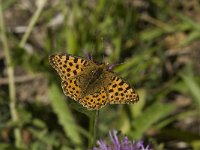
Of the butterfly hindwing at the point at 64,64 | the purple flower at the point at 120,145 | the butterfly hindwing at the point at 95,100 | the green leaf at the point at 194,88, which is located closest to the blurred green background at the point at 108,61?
the green leaf at the point at 194,88

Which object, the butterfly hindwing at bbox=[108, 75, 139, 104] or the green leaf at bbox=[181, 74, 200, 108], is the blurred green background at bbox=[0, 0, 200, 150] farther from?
the butterfly hindwing at bbox=[108, 75, 139, 104]

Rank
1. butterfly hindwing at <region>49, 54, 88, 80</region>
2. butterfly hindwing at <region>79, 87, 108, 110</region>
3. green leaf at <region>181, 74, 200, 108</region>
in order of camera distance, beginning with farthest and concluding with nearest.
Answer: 1. green leaf at <region>181, 74, 200, 108</region>
2. butterfly hindwing at <region>49, 54, 88, 80</region>
3. butterfly hindwing at <region>79, 87, 108, 110</region>

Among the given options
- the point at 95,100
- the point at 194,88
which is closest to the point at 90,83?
the point at 95,100

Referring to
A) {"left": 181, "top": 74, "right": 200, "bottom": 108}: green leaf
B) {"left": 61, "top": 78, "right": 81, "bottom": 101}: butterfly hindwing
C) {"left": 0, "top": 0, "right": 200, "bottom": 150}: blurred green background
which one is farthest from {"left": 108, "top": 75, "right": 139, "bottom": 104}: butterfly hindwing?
{"left": 181, "top": 74, "right": 200, "bottom": 108}: green leaf

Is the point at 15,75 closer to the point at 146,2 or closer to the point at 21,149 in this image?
the point at 21,149

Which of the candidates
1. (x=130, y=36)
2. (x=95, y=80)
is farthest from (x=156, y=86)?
(x=95, y=80)

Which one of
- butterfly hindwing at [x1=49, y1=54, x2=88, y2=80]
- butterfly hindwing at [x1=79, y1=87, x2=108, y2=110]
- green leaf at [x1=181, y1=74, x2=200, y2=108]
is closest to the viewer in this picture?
butterfly hindwing at [x1=79, y1=87, x2=108, y2=110]

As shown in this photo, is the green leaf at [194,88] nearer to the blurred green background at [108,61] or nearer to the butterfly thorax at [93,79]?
the blurred green background at [108,61]

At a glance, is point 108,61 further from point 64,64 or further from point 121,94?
point 121,94

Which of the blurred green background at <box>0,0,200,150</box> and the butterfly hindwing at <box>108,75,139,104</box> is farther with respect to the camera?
the blurred green background at <box>0,0,200,150</box>
